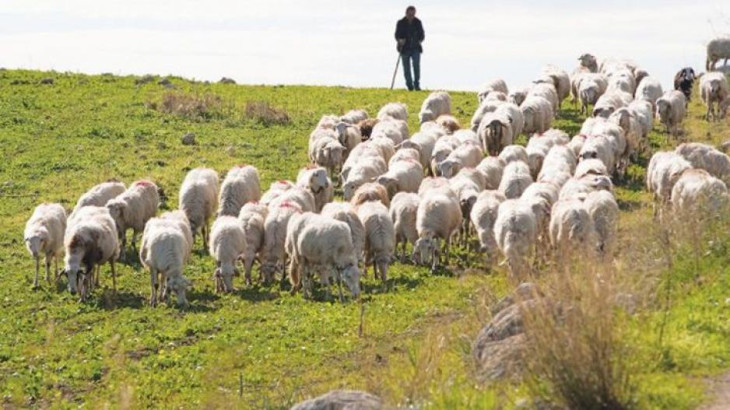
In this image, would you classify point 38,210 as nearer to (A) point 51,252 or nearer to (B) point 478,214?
(A) point 51,252

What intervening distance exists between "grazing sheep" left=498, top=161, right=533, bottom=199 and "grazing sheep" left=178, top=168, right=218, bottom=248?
572 cm

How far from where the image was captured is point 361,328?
14.9 metres

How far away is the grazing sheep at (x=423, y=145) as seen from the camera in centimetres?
2516

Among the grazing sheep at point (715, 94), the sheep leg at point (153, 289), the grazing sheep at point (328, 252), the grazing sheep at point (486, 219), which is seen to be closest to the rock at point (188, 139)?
the sheep leg at point (153, 289)

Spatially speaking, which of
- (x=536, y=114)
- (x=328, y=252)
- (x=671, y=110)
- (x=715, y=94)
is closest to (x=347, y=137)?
(x=536, y=114)

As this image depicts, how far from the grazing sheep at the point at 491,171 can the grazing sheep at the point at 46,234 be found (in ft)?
27.4

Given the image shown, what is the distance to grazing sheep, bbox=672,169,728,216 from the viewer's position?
49.2 ft

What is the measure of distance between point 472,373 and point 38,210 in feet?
39.5

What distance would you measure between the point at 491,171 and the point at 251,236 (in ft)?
19.9

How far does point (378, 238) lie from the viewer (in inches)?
727

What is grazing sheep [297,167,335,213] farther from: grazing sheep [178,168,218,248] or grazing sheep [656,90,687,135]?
grazing sheep [656,90,687,135]

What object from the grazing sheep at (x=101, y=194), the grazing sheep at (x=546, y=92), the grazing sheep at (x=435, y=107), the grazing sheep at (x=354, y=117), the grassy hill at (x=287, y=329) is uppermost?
the grazing sheep at (x=546, y=92)

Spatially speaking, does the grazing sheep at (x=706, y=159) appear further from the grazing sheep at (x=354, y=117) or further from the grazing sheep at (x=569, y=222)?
the grazing sheep at (x=354, y=117)

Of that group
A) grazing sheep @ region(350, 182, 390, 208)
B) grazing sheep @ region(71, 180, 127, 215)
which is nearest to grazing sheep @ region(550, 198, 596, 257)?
grazing sheep @ region(350, 182, 390, 208)
